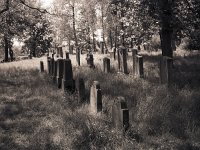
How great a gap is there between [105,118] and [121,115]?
40.1 inches

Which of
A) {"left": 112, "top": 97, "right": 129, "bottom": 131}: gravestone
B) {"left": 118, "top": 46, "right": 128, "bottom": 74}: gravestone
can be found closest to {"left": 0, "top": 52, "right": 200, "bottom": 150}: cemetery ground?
{"left": 112, "top": 97, "right": 129, "bottom": 131}: gravestone

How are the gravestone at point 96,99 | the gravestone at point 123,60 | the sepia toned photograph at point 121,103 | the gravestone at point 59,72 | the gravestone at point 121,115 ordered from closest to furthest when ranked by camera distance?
the sepia toned photograph at point 121,103
the gravestone at point 121,115
the gravestone at point 96,99
the gravestone at point 59,72
the gravestone at point 123,60

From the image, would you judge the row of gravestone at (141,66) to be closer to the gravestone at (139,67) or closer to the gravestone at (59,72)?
the gravestone at (139,67)

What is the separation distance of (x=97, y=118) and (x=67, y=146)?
1532mm

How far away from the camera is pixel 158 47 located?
3556 centimetres

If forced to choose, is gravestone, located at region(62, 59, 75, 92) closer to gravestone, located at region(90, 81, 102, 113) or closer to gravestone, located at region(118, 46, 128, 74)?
gravestone, located at region(90, 81, 102, 113)

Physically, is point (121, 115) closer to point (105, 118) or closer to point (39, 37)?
point (105, 118)

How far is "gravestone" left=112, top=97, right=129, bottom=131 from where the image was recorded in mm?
7270

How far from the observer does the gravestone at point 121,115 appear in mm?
7270

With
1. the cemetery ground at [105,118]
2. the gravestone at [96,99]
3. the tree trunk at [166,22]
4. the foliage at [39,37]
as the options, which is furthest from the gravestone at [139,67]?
the foliage at [39,37]

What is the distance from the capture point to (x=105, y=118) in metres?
8.26

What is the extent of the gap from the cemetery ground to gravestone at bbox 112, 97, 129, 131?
0.52 ft

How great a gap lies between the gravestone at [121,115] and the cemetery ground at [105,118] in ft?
0.52

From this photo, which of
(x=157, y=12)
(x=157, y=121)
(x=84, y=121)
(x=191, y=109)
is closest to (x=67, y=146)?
(x=84, y=121)
